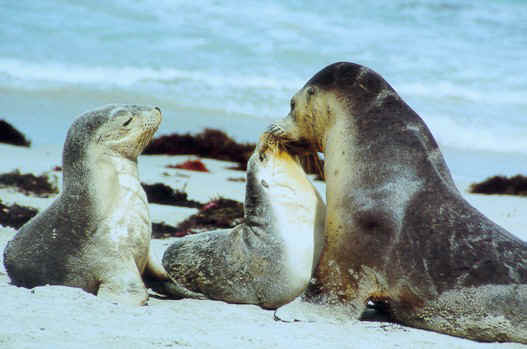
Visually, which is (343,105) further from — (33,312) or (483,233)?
(33,312)

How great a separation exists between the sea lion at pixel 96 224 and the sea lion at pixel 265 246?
1.26 feet

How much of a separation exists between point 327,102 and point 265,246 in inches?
37.5

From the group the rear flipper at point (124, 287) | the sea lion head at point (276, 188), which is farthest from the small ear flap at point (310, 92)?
the rear flipper at point (124, 287)

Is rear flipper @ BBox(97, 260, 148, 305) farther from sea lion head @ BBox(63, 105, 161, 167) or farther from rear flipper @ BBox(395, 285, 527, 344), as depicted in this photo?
rear flipper @ BBox(395, 285, 527, 344)

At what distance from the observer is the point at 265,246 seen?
186 inches

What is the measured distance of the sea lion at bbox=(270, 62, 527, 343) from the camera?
3.99 metres

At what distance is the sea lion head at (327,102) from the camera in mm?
4680

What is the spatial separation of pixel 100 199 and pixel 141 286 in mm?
583

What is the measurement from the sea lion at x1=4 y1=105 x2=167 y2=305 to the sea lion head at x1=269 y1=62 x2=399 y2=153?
3.17 ft

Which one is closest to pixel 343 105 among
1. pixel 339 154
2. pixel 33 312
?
pixel 339 154

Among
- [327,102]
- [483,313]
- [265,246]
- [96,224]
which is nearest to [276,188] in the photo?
[265,246]

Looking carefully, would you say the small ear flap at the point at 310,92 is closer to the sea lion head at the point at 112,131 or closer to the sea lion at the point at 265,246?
the sea lion at the point at 265,246

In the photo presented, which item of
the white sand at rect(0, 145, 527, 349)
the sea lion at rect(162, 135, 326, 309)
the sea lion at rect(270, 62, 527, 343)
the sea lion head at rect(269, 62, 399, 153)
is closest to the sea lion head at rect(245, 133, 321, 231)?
the sea lion at rect(162, 135, 326, 309)

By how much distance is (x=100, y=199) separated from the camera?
475 cm
